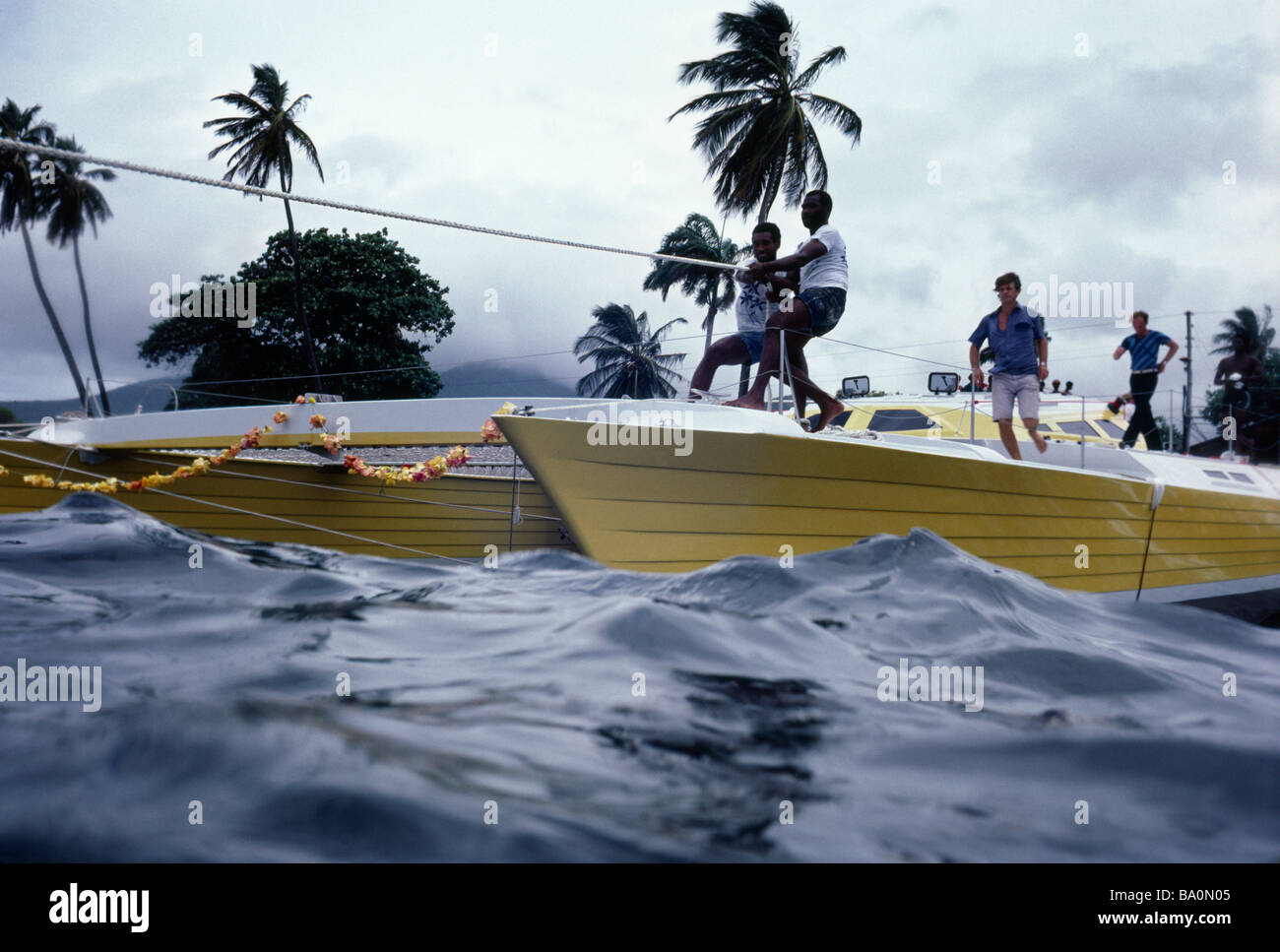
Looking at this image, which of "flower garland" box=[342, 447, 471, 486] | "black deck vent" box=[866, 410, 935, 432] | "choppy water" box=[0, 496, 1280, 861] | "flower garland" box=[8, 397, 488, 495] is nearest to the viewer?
"choppy water" box=[0, 496, 1280, 861]

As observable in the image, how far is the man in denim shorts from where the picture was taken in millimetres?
4734

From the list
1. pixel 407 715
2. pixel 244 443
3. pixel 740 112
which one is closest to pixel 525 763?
pixel 407 715

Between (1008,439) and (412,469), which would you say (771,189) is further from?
(412,469)

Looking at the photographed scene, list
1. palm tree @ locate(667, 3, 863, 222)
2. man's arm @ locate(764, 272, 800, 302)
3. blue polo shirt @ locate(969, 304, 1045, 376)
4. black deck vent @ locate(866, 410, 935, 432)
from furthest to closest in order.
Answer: palm tree @ locate(667, 3, 863, 222), black deck vent @ locate(866, 410, 935, 432), blue polo shirt @ locate(969, 304, 1045, 376), man's arm @ locate(764, 272, 800, 302)

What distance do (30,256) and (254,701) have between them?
1500 centimetres

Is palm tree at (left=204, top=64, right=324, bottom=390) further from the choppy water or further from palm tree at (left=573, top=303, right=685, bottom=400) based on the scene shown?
the choppy water

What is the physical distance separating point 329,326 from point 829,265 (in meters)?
16.5

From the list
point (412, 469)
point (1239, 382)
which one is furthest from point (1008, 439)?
point (412, 469)

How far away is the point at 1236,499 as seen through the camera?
627 cm

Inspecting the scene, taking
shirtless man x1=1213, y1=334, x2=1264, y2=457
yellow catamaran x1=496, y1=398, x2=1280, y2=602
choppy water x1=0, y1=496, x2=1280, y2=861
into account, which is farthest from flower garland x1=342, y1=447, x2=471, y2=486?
shirtless man x1=1213, y1=334, x2=1264, y2=457

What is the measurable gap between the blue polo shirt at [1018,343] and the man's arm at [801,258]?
4.37 feet

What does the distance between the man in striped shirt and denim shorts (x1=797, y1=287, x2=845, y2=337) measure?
3.25 m

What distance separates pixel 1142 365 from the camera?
21.4 ft
